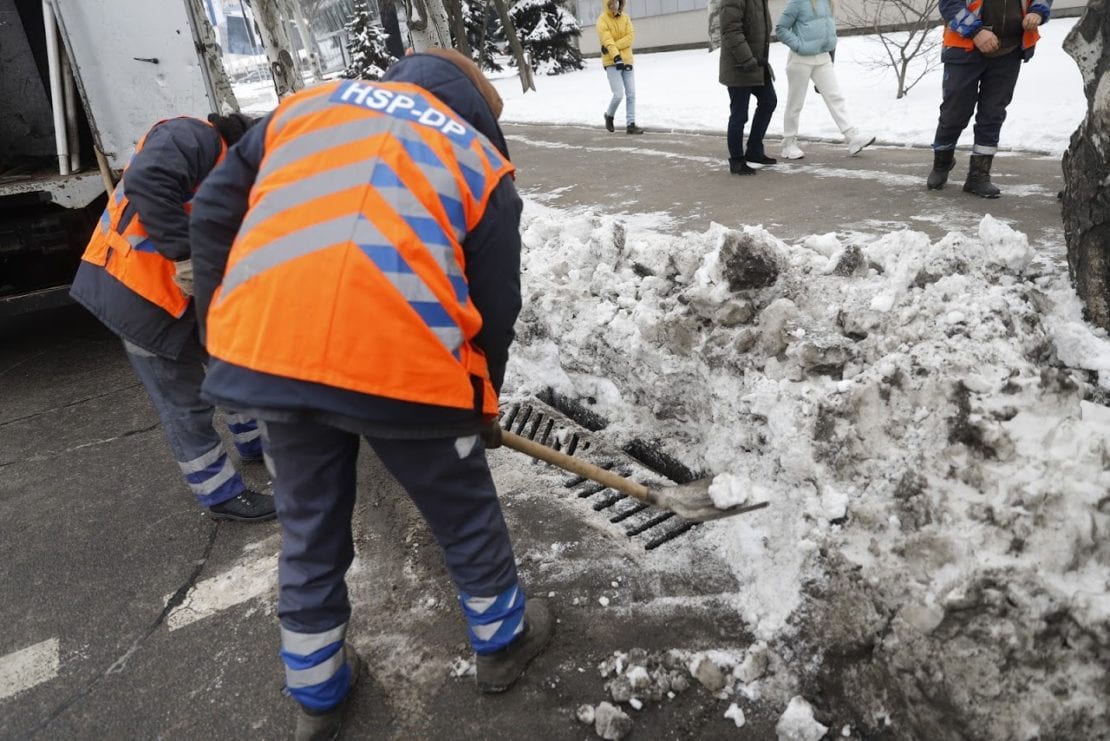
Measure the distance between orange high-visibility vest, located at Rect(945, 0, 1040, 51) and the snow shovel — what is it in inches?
156

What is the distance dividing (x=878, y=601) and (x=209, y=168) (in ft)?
8.11

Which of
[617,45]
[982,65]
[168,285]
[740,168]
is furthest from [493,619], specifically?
[617,45]

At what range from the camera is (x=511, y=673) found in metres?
1.87

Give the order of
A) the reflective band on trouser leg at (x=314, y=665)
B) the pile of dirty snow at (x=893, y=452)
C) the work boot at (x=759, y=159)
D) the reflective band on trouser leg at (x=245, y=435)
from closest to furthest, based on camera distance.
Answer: the pile of dirty snow at (x=893, y=452), the reflective band on trouser leg at (x=314, y=665), the reflective band on trouser leg at (x=245, y=435), the work boot at (x=759, y=159)

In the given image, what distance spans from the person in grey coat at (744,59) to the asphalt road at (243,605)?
2.81 meters

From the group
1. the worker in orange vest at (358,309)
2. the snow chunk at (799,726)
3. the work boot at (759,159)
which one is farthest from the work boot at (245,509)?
the work boot at (759,159)

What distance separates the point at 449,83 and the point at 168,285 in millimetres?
1474

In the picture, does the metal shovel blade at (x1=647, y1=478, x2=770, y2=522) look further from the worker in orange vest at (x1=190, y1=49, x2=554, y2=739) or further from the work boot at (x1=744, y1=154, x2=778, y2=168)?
the work boot at (x1=744, y1=154, x2=778, y2=168)

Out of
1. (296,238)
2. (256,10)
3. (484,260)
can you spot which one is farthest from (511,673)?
(256,10)

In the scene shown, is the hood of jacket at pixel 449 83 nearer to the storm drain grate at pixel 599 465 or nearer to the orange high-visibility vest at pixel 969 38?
the storm drain grate at pixel 599 465

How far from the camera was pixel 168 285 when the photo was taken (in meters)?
2.50

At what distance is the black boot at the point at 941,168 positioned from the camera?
495 centimetres

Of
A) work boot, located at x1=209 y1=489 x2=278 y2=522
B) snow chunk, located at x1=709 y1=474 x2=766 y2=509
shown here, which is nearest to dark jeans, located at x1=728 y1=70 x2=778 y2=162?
snow chunk, located at x1=709 y1=474 x2=766 y2=509

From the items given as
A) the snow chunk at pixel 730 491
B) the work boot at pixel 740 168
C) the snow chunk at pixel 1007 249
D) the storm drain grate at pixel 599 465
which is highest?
the snow chunk at pixel 1007 249
